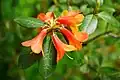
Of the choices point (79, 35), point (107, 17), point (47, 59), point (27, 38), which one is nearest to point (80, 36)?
point (79, 35)

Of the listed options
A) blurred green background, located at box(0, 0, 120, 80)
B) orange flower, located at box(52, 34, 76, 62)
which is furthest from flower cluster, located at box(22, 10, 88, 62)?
blurred green background, located at box(0, 0, 120, 80)

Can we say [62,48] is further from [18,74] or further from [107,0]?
[18,74]

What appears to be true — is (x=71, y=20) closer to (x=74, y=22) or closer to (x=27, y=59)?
(x=74, y=22)

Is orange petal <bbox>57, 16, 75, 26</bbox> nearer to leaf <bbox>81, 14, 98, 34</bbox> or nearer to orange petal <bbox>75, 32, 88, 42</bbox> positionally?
orange petal <bbox>75, 32, 88, 42</bbox>

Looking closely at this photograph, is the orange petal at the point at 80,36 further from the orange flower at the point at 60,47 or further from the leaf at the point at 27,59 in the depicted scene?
the leaf at the point at 27,59

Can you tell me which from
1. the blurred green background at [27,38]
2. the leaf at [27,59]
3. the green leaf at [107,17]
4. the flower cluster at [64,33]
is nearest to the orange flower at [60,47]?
the flower cluster at [64,33]
